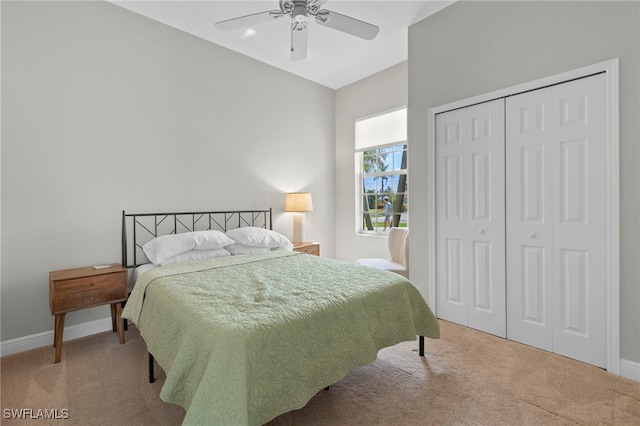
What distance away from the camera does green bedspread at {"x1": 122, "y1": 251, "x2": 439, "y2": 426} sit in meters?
1.28

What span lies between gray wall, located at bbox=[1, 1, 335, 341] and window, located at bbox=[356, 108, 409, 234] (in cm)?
151

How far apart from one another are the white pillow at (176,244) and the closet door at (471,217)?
231 centimetres

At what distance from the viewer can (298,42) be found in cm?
245

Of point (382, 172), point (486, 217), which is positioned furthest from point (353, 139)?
point (486, 217)

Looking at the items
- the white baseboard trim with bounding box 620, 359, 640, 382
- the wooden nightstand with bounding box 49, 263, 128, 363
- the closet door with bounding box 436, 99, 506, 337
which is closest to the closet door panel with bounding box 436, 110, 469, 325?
the closet door with bounding box 436, 99, 506, 337

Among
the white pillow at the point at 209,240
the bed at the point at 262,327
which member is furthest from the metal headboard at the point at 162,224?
the bed at the point at 262,327

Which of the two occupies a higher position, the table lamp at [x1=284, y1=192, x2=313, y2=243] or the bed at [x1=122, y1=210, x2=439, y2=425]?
the table lamp at [x1=284, y1=192, x2=313, y2=243]

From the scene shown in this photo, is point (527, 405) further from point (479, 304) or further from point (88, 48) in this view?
point (88, 48)

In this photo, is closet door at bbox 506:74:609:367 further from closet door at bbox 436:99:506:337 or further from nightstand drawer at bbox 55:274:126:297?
nightstand drawer at bbox 55:274:126:297

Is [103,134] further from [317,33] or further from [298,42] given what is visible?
[317,33]

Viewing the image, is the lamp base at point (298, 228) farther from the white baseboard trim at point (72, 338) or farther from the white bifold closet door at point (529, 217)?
the white baseboard trim at point (72, 338)

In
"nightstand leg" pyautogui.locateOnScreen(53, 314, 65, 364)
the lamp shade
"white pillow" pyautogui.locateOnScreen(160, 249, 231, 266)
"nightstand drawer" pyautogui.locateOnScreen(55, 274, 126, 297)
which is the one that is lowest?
"nightstand leg" pyautogui.locateOnScreen(53, 314, 65, 364)

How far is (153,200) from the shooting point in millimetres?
3199

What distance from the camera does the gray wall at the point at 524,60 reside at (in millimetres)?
2023
